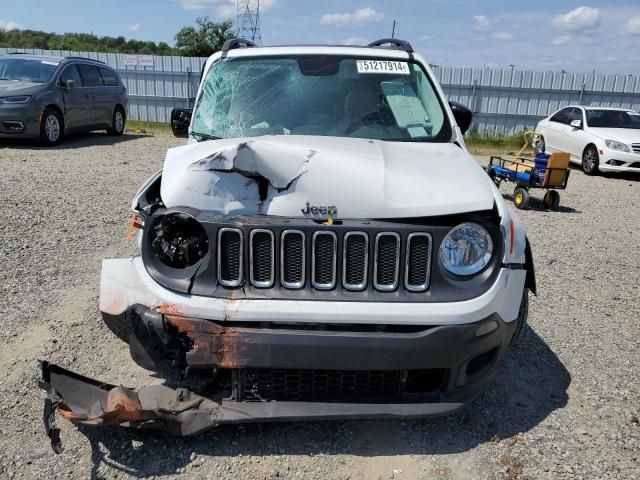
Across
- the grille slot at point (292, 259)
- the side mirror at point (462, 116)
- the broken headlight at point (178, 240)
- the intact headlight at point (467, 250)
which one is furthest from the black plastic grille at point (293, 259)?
the side mirror at point (462, 116)

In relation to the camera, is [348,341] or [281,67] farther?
[281,67]

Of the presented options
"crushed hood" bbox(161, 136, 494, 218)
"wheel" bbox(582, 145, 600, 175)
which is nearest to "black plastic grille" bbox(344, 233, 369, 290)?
"crushed hood" bbox(161, 136, 494, 218)

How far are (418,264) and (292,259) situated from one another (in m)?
0.59

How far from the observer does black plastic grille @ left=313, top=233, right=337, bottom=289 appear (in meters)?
2.61

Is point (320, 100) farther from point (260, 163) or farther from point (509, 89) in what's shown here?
point (509, 89)

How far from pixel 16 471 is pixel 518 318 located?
253 cm

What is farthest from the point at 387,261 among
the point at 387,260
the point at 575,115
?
the point at 575,115

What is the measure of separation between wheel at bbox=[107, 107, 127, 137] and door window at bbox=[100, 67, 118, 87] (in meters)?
0.66

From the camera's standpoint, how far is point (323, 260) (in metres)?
2.63

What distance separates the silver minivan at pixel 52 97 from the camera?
11.3 metres

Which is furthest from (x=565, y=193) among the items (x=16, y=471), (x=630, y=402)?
(x=16, y=471)

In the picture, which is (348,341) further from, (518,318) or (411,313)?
(518,318)

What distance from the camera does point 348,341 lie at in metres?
2.52

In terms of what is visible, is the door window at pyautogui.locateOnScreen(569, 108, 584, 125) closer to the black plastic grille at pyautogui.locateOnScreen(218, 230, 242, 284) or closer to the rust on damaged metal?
the black plastic grille at pyautogui.locateOnScreen(218, 230, 242, 284)
